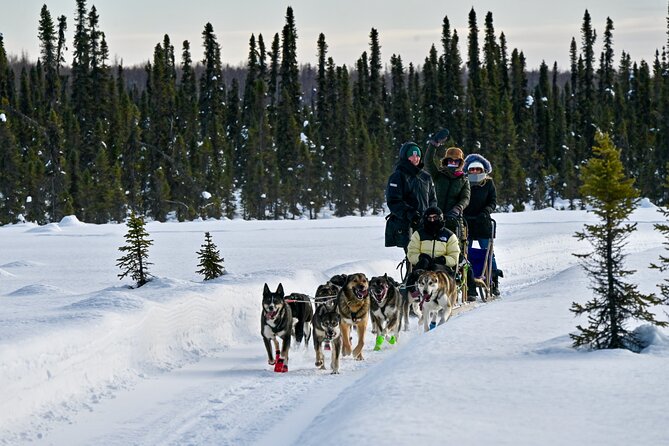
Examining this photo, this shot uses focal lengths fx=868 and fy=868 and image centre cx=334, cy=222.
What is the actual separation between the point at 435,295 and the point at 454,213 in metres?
2.02

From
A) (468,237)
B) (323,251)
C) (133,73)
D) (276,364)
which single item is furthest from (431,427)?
(133,73)

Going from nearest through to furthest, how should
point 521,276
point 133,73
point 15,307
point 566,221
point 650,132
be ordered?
point 15,307 → point 521,276 → point 566,221 → point 650,132 → point 133,73

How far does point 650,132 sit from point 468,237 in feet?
254

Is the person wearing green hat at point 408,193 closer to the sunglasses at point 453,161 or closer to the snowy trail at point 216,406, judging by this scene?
the sunglasses at point 453,161

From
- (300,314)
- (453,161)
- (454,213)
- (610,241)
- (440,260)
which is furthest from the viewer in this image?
(453,161)

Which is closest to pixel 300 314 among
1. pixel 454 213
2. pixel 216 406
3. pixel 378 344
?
pixel 378 344

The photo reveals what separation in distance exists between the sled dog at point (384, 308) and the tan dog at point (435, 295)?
1.10ft

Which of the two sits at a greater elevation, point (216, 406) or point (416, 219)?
point (416, 219)

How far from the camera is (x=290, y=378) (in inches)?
298

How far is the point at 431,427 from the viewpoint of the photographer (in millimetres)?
4379

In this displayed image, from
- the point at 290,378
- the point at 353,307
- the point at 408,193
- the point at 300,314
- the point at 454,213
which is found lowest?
the point at 290,378

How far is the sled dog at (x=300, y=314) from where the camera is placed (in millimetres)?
8828

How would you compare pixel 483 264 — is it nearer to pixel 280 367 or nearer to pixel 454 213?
pixel 454 213

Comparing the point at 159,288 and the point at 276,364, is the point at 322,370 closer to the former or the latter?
the point at 276,364
